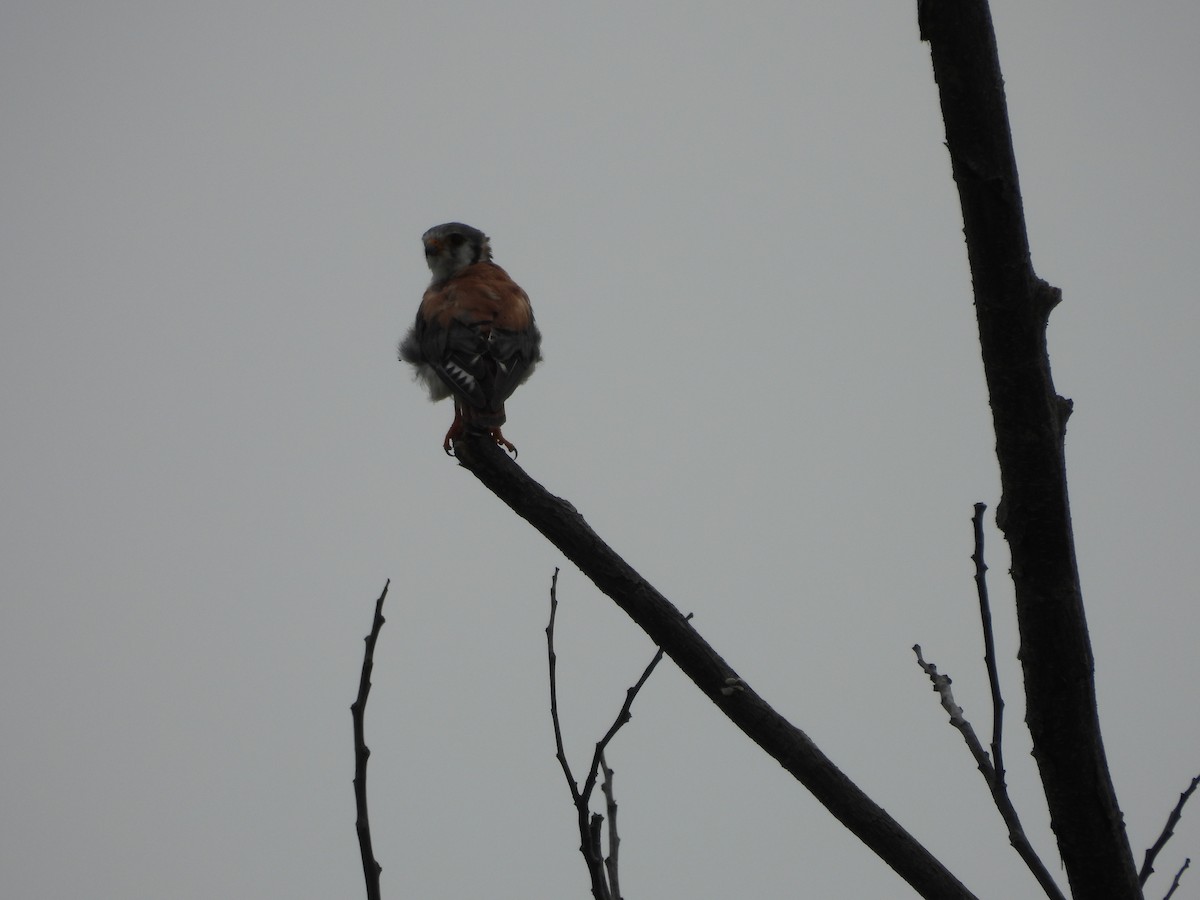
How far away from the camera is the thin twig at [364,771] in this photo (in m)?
1.38

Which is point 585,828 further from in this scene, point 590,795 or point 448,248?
point 448,248

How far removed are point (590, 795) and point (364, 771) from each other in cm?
47

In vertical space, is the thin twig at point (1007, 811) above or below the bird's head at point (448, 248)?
below

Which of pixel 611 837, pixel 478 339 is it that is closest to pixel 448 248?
pixel 478 339

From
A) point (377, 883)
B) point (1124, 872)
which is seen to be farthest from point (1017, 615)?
point (377, 883)

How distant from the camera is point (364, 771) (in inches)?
57.2

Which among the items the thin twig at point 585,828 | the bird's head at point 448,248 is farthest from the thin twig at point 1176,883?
the bird's head at point 448,248

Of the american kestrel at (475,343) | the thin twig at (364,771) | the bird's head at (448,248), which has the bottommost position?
the thin twig at (364,771)

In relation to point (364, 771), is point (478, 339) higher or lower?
higher

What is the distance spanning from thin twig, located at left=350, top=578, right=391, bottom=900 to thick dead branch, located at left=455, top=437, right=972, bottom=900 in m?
0.61

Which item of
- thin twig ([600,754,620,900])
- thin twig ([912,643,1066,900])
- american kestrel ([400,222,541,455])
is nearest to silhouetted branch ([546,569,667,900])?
thin twig ([600,754,620,900])

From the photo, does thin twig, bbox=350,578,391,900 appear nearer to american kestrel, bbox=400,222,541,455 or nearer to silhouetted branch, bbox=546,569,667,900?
silhouetted branch, bbox=546,569,667,900

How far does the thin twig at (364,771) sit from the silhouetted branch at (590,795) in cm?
41

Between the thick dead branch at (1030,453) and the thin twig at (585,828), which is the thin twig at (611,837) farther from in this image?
the thick dead branch at (1030,453)
